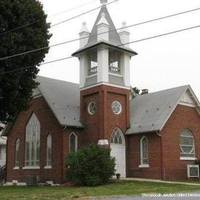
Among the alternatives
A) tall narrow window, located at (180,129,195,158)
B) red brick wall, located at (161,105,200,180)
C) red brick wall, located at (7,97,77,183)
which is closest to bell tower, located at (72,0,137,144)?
red brick wall, located at (7,97,77,183)

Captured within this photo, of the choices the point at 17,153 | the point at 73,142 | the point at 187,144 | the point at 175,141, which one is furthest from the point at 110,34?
the point at 17,153

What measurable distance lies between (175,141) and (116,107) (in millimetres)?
5042

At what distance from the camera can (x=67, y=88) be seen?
141 feet

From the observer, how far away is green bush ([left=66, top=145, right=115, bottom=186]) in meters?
31.5

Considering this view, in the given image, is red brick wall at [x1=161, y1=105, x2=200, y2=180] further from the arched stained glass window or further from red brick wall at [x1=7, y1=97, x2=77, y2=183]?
red brick wall at [x1=7, y1=97, x2=77, y2=183]

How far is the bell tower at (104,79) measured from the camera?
36.7 meters

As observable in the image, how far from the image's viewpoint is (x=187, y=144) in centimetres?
3791

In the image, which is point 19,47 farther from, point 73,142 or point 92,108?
point 73,142

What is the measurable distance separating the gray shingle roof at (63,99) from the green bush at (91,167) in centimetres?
462

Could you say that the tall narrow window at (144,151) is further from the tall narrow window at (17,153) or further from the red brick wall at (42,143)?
the tall narrow window at (17,153)

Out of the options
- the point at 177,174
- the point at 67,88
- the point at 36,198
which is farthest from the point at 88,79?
the point at 36,198

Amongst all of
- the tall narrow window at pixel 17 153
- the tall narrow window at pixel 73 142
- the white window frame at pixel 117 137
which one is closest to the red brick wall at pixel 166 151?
the white window frame at pixel 117 137

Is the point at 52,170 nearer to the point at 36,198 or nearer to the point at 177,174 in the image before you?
the point at 177,174

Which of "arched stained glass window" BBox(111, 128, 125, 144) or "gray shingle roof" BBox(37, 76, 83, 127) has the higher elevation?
"gray shingle roof" BBox(37, 76, 83, 127)
